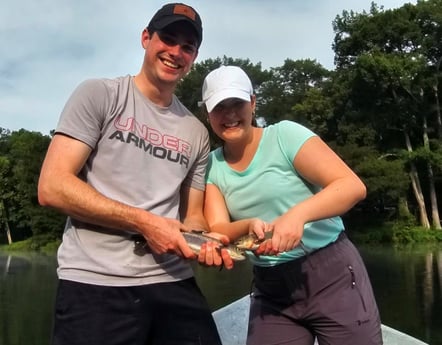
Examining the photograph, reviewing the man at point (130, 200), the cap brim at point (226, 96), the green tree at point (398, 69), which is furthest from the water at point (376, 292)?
the cap brim at point (226, 96)

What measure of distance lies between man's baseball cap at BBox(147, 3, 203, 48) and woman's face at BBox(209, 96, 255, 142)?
0.39 meters

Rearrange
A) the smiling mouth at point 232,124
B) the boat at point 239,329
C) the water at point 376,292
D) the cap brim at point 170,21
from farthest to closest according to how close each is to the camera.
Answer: the water at point 376,292 < the boat at point 239,329 < the smiling mouth at point 232,124 < the cap brim at point 170,21

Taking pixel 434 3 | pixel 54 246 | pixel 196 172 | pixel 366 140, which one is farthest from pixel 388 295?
pixel 54 246

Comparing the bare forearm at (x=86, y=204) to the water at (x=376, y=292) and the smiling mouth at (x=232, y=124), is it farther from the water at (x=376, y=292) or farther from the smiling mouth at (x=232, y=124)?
the water at (x=376, y=292)

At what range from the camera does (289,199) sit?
3301mm

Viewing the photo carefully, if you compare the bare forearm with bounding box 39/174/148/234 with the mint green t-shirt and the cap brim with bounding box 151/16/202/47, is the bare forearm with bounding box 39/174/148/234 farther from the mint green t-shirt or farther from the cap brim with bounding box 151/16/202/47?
the cap brim with bounding box 151/16/202/47

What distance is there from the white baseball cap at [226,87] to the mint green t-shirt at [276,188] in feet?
0.93

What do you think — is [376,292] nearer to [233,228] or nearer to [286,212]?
[233,228]

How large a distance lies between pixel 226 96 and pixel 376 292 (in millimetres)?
20179

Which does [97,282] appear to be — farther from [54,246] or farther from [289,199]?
[54,246]

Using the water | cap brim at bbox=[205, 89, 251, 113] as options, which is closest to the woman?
cap brim at bbox=[205, 89, 251, 113]

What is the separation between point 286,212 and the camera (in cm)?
313

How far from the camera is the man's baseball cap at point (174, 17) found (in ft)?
10.7

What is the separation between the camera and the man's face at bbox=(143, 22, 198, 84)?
3275 millimetres
